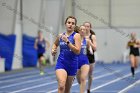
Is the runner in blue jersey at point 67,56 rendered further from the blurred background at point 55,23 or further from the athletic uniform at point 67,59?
the blurred background at point 55,23

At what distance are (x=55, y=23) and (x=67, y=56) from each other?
892 inches

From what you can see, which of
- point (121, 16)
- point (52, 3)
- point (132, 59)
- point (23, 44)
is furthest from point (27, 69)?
point (121, 16)

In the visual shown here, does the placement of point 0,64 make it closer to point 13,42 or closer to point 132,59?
point 13,42

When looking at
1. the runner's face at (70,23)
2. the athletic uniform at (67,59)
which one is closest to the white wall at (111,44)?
the athletic uniform at (67,59)

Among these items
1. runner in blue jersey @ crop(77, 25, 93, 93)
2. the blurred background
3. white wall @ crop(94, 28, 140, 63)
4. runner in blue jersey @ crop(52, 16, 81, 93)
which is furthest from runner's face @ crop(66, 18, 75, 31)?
white wall @ crop(94, 28, 140, 63)

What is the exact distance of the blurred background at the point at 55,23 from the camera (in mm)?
23141

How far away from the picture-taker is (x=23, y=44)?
84.8 ft

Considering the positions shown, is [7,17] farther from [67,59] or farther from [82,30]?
[67,59]

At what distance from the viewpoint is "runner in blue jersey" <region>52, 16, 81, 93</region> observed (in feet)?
25.7

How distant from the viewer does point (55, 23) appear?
30578 mm

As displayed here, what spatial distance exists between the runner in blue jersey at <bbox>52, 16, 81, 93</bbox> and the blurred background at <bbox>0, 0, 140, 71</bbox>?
44.7ft

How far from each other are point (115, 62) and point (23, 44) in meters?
10.8

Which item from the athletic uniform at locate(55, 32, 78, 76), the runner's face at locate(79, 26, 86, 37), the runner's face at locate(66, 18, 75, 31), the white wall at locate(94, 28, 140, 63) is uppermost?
the runner's face at locate(66, 18, 75, 31)

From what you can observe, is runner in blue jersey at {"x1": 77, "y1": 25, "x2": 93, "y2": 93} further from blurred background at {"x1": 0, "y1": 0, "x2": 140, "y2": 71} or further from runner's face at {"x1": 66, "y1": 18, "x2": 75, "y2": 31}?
blurred background at {"x1": 0, "y1": 0, "x2": 140, "y2": 71}
